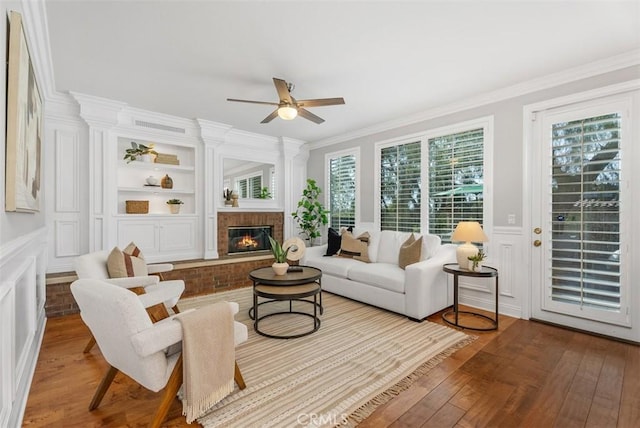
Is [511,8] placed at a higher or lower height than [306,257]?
higher

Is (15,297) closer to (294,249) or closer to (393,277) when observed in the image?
(294,249)

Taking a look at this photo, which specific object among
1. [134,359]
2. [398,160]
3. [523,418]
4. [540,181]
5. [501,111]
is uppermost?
[501,111]

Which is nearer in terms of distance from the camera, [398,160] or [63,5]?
[63,5]

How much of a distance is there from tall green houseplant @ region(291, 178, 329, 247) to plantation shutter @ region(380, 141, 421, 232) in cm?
133

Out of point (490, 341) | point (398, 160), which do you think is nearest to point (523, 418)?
point (490, 341)

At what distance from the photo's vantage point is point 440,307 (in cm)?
359

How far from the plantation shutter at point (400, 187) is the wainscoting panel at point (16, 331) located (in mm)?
4232

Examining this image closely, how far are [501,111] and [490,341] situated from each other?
8.59 ft

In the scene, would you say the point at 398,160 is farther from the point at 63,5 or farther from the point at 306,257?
the point at 63,5

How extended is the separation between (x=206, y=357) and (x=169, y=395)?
261mm

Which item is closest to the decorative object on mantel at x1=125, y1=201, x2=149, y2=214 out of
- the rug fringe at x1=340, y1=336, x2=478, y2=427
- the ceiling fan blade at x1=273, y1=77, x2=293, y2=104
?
the ceiling fan blade at x1=273, y1=77, x2=293, y2=104

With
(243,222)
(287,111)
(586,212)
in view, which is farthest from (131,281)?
(586,212)

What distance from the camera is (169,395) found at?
166 cm

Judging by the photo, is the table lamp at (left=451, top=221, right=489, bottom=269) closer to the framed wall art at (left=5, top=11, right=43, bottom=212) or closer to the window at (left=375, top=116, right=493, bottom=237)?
the window at (left=375, top=116, right=493, bottom=237)
